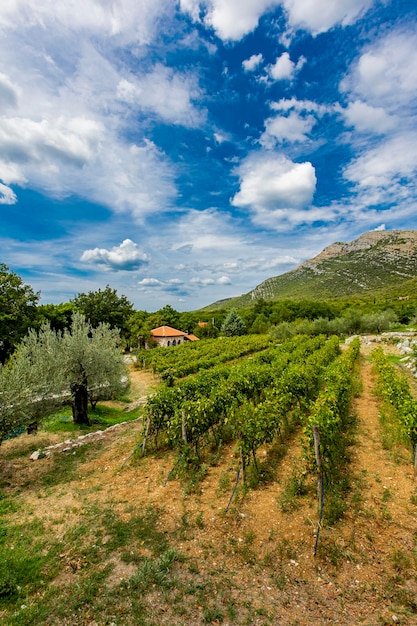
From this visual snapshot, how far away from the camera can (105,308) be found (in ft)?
170

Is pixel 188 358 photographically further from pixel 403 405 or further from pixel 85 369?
pixel 403 405

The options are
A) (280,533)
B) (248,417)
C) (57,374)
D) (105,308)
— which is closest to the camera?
(280,533)

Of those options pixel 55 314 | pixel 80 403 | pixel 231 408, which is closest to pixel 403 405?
pixel 231 408

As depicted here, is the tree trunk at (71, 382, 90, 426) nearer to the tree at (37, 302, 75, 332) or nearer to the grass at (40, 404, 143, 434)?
the grass at (40, 404, 143, 434)

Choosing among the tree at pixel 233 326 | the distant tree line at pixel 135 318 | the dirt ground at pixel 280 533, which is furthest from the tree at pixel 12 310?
the tree at pixel 233 326

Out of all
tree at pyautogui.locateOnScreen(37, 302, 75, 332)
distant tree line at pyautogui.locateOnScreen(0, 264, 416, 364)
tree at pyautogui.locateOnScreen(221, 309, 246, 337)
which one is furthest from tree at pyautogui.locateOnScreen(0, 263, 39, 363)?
tree at pyautogui.locateOnScreen(221, 309, 246, 337)

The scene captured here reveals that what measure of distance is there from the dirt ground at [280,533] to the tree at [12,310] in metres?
21.4

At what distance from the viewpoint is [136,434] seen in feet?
43.3

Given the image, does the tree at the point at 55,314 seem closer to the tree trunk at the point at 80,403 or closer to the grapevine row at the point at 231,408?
the tree trunk at the point at 80,403

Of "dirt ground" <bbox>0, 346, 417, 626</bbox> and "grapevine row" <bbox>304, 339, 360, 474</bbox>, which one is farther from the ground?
"grapevine row" <bbox>304, 339, 360, 474</bbox>

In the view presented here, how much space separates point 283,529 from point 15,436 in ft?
41.6

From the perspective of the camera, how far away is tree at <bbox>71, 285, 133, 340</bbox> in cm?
5027

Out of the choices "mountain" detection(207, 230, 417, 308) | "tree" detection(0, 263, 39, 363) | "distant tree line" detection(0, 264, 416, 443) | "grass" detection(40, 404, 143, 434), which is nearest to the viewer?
"distant tree line" detection(0, 264, 416, 443)

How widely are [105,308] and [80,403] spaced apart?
1527 inches
